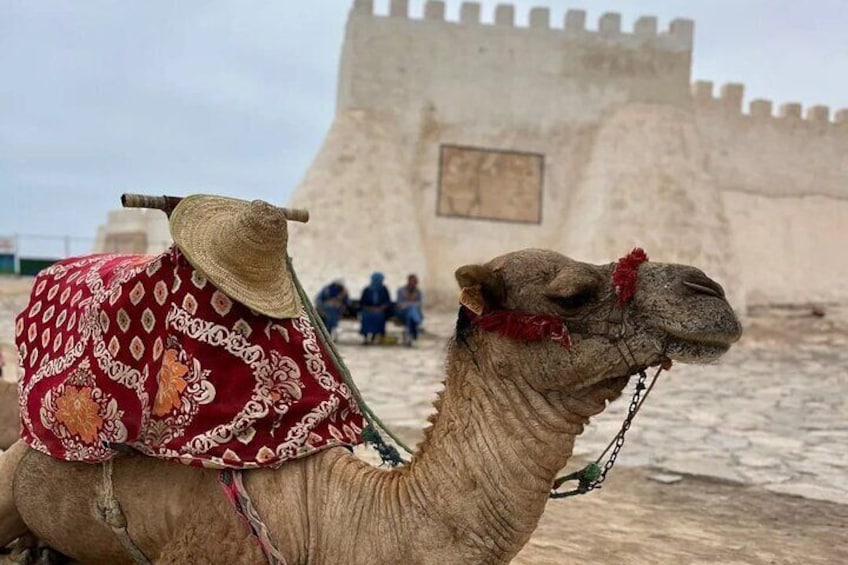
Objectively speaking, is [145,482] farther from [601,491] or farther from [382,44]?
[382,44]

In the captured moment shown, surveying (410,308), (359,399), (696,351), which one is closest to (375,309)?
(410,308)

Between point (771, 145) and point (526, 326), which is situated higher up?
point (771, 145)

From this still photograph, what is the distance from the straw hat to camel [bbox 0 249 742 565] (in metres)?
0.44

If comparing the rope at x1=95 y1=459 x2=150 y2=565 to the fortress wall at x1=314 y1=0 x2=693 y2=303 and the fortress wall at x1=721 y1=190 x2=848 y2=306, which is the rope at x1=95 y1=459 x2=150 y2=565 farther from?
the fortress wall at x1=721 y1=190 x2=848 y2=306

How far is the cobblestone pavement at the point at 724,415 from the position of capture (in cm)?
541

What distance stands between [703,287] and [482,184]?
15482mm

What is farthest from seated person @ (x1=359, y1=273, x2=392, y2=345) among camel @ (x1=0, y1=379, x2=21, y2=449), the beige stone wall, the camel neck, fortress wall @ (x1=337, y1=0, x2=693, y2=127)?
the beige stone wall

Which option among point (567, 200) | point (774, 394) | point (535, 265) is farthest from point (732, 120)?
point (535, 265)

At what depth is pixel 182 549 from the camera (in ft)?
7.11

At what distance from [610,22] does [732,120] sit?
4360 mm

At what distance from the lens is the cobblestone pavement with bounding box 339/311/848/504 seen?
5.41 meters

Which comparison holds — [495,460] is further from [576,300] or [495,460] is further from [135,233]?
[135,233]

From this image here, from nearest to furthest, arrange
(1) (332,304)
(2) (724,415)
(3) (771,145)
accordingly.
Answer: (2) (724,415) < (1) (332,304) < (3) (771,145)

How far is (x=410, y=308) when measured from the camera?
12.5 metres
